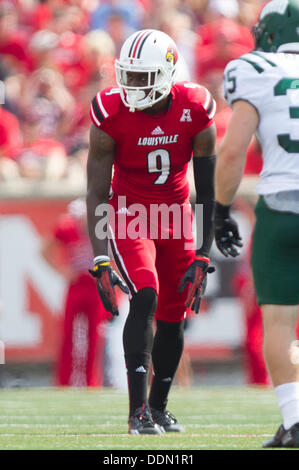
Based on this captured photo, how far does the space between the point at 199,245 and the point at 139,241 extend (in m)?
0.35

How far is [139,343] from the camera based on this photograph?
16.9 feet

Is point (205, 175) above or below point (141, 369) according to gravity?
above

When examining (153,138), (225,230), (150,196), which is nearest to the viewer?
(225,230)

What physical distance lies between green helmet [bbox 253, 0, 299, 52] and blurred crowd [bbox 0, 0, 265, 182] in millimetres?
5211

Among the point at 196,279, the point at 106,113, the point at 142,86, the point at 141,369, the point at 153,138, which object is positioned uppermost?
the point at 142,86

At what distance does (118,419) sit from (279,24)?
271 centimetres

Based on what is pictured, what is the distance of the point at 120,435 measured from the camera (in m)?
5.09

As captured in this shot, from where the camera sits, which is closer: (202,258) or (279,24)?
(279,24)

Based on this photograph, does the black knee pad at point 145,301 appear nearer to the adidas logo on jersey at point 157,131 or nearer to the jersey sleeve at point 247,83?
the adidas logo on jersey at point 157,131

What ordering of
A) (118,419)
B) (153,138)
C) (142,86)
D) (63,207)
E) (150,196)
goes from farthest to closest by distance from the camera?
1. (63,207)
2. (118,419)
3. (150,196)
4. (153,138)
5. (142,86)

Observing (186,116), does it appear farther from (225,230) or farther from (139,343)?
(139,343)

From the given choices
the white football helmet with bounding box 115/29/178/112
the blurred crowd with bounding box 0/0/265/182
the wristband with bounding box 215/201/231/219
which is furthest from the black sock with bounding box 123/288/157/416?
the blurred crowd with bounding box 0/0/265/182

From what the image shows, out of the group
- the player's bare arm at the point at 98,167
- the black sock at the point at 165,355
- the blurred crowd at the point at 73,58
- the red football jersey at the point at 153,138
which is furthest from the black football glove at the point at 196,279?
the blurred crowd at the point at 73,58

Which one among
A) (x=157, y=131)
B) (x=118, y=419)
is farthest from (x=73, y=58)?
(x=157, y=131)
